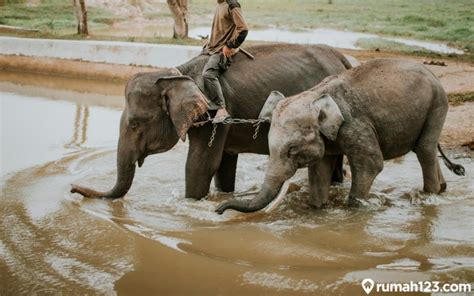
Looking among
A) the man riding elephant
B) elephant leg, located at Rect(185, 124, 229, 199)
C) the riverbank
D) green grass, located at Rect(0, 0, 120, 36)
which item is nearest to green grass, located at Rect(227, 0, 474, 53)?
the riverbank

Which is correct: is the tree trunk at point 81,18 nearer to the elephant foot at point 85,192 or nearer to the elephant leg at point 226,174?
the elephant leg at point 226,174

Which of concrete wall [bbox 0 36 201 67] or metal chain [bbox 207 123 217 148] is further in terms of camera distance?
concrete wall [bbox 0 36 201 67]

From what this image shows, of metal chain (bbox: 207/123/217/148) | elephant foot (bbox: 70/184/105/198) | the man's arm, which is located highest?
the man's arm

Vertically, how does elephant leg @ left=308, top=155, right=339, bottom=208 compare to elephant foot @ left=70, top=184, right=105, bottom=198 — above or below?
above

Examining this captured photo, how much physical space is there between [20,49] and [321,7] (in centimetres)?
892

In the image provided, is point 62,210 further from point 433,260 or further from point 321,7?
point 321,7

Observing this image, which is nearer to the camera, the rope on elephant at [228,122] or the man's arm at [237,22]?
the rope on elephant at [228,122]

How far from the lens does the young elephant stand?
17.9ft

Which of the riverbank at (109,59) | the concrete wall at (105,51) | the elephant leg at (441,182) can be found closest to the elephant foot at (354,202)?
the elephant leg at (441,182)

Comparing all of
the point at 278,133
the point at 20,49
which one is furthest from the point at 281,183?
the point at 20,49

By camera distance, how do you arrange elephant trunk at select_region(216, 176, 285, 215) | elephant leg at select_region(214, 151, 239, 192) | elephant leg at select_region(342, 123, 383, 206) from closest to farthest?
1. elephant trunk at select_region(216, 176, 285, 215)
2. elephant leg at select_region(342, 123, 383, 206)
3. elephant leg at select_region(214, 151, 239, 192)

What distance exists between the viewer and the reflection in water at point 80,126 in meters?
9.41

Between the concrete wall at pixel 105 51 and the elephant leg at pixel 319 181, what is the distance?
851 centimetres

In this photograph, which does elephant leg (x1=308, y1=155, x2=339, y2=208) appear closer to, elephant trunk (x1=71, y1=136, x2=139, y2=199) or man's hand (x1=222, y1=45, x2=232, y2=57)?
man's hand (x1=222, y1=45, x2=232, y2=57)
